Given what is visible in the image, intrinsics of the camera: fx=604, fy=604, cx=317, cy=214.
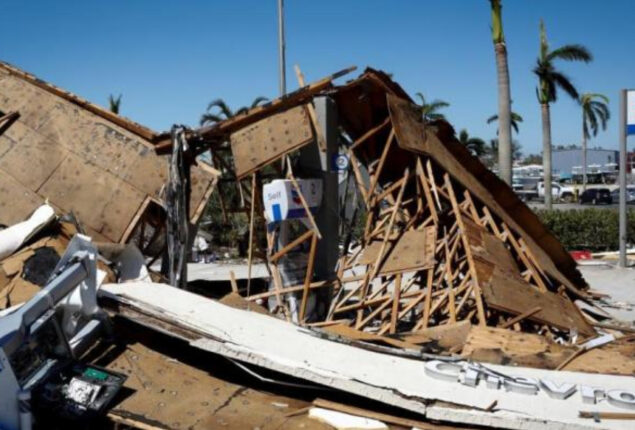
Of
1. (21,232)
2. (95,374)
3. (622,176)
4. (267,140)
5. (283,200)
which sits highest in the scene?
(267,140)

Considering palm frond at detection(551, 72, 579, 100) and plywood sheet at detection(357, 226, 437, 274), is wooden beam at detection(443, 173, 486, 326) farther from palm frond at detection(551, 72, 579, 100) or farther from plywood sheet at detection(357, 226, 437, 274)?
palm frond at detection(551, 72, 579, 100)

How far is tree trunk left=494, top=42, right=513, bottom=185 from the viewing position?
23.1 metres

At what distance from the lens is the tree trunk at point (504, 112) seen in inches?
909

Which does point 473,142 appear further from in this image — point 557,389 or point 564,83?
point 557,389

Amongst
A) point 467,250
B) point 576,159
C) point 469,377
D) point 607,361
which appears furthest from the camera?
point 576,159

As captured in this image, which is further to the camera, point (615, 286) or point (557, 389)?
point (615, 286)

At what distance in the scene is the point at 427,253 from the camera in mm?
9164

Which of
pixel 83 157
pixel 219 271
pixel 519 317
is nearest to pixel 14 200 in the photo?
pixel 83 157

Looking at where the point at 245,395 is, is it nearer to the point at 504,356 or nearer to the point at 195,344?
the point at 195,344

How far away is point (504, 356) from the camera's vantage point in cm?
673

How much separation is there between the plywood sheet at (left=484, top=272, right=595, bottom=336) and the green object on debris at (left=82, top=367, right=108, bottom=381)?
5146 mm

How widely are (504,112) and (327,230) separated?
14760 millimetres

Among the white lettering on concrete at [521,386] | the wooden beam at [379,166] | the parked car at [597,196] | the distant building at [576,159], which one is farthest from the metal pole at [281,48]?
the distant building at [576,159]

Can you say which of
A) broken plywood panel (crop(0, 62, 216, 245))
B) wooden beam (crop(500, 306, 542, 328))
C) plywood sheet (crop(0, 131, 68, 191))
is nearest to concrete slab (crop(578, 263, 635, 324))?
wooden beam (crop(500, 306, 542, 328))
